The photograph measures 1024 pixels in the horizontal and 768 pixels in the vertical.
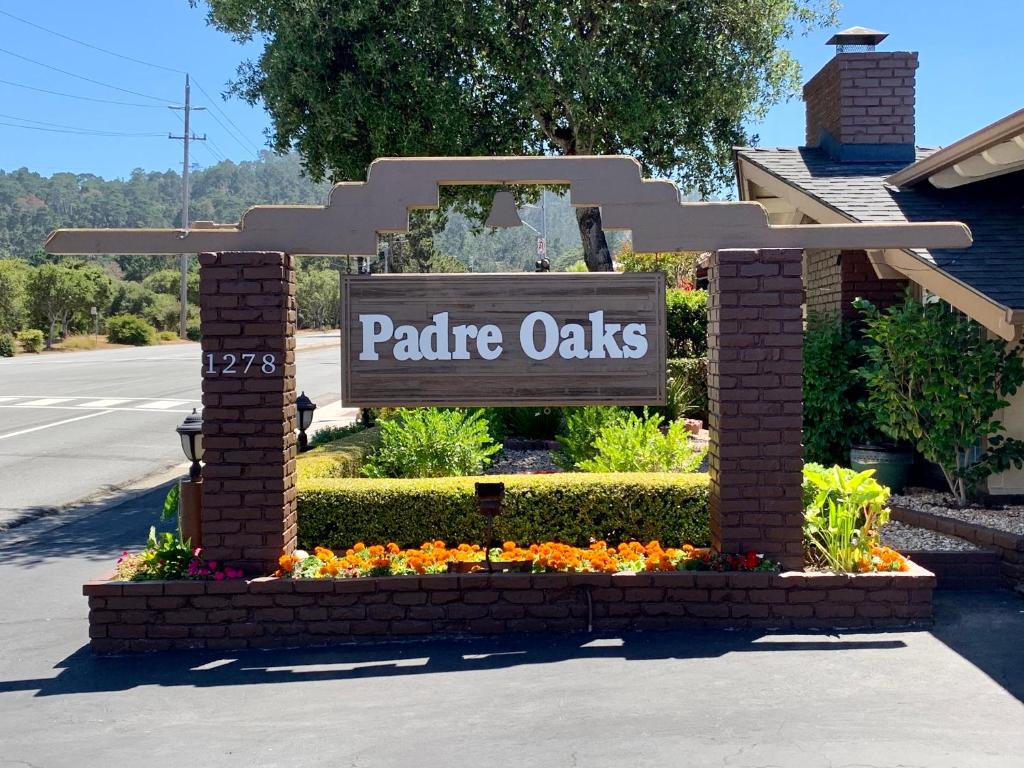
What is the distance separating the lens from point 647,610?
6.40m

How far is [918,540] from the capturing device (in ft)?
27.1

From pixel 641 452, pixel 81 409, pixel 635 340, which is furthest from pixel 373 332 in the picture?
pixel 81 409

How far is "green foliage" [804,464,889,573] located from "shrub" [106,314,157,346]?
5555 cm

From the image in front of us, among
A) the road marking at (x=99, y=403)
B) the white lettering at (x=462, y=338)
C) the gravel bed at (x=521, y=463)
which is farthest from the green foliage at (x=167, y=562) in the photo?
the road marking at (x=99, y=403)

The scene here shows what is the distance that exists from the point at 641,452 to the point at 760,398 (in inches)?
128

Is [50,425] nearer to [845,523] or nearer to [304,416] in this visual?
[304,416]

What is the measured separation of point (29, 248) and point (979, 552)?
13381 centimetres

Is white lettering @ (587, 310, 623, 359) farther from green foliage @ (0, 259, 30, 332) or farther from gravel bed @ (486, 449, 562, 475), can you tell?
green foliage @ (0, 259, 30, 332)

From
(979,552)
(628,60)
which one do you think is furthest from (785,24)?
(979,552)

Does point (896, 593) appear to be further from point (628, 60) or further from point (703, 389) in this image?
point (703, 389)

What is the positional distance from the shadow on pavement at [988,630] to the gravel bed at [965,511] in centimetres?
93

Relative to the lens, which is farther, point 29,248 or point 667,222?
point 29,248

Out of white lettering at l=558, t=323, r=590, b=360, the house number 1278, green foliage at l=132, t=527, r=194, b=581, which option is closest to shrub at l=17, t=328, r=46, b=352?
green foliage at l=132, t=527, r=194, b=581

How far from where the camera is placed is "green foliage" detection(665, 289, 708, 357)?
1897 cm
